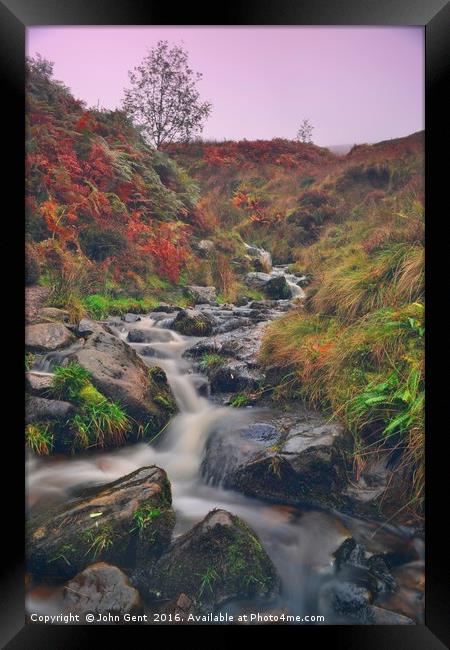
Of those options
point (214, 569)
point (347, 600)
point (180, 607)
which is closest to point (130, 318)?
point (214, 569)

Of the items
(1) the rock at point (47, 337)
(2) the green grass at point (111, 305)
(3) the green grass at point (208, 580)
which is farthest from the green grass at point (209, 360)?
(3) the green grass at point (208, 580)

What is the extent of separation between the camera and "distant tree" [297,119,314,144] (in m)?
2.22

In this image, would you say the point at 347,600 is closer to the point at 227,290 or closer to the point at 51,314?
the point at 227,290

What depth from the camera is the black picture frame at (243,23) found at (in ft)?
6.79

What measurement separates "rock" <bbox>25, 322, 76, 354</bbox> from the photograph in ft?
0.03

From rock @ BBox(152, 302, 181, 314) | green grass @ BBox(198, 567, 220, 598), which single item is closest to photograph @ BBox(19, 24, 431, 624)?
rock @ BBox(152, 302, 181, 314)

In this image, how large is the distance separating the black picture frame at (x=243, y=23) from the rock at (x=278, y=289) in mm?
708

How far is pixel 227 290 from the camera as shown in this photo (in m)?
2.29

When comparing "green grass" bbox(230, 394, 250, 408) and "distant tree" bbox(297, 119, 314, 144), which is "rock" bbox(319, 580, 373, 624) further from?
"distant tree" bbox(297, 119, 314, 144)

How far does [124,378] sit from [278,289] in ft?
3.01

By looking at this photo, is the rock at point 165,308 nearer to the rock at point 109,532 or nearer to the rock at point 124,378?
the rock at point 124,378
